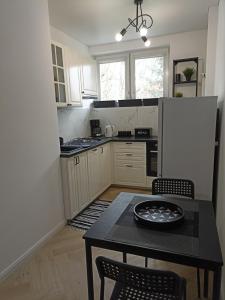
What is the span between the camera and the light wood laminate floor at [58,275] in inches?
71.1

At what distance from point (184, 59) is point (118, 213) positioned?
3145 mm

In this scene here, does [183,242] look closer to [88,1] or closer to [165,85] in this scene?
[88,1]

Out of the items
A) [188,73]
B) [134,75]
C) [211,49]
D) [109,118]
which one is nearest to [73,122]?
[109,118]

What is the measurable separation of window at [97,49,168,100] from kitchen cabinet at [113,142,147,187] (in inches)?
42.6

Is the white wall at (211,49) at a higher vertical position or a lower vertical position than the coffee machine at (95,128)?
higher

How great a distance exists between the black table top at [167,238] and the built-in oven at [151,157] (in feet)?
7.24

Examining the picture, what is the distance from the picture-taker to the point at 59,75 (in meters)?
3.00

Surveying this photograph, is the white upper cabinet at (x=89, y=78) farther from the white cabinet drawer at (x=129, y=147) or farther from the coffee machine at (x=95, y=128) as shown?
the white cabinet drawer at (x=129, y=147)

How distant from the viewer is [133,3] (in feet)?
8.39

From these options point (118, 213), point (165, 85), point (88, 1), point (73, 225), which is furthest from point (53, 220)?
point (165, 85)

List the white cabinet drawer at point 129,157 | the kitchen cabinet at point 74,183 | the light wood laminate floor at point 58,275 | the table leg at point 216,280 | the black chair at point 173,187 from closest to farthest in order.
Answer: the table leg at point 216,280 < the light wood laminate floor at point 58,275 < the black chair at point 173,187 < the kitchen cabinet at point 74,183 < the white cabinet drawer at point 129,157

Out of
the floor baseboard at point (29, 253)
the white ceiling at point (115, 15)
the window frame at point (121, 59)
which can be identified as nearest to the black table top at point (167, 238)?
the floor baseboard at point (29, 253)

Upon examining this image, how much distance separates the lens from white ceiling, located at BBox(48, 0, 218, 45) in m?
2.59

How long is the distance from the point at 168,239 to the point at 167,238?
10 millimetres
